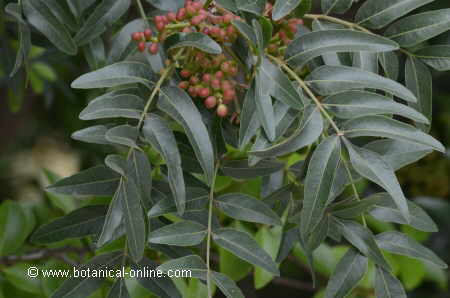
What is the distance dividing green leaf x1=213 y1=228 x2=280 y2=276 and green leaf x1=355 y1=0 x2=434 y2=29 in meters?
0.33

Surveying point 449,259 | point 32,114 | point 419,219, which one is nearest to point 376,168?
point 419,219

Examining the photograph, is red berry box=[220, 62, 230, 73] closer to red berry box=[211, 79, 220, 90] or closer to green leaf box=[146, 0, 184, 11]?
red berry box=[211, 79, 220, 90]

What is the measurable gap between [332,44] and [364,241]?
229 millimetres

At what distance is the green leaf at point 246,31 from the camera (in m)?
0.69

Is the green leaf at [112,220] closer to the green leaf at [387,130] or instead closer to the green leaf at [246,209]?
the green leaf at [246,209]

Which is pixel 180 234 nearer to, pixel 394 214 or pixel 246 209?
pixel 246 209

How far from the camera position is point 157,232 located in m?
0.72

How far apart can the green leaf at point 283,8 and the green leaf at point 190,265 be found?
289 millimetres

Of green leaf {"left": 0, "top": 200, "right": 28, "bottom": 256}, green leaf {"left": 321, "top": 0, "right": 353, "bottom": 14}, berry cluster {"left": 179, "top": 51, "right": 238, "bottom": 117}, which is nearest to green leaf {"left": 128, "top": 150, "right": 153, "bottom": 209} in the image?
berry cluster {"left": 179, "top": 51, "right": 238, "bottom": 117}

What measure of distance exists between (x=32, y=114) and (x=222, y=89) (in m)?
2.11

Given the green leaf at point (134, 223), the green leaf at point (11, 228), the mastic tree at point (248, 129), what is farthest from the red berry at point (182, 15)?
the green leaf at point (11, 228)

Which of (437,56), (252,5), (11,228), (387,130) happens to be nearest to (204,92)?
(252,5)

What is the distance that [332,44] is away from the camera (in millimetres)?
732

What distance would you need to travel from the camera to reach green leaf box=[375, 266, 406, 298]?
759 mm
